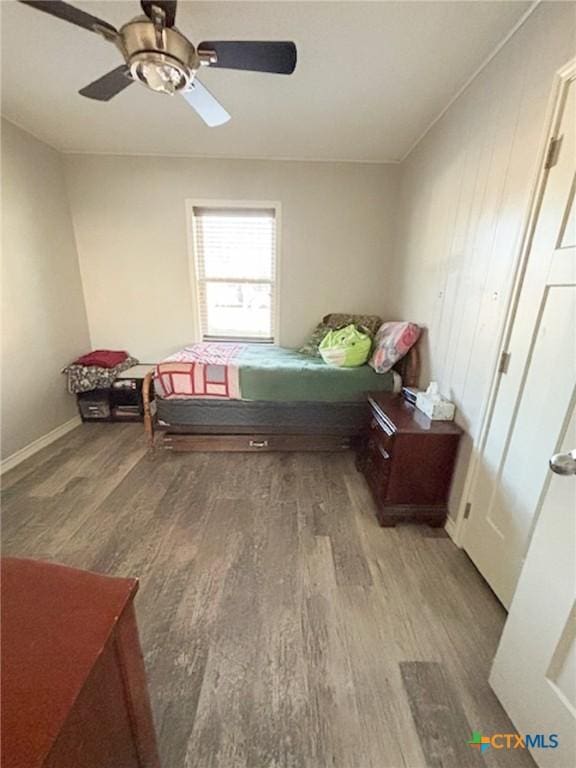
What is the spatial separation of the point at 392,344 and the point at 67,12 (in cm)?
228

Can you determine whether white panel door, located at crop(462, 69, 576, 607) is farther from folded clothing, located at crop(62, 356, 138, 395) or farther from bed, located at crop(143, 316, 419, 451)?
folded clothing, located at crop(62, 356, 138, 395)

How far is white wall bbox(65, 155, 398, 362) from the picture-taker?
3.09 m

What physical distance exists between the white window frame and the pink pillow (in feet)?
4.16

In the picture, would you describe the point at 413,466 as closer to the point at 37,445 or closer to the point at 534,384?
the point at 534,384

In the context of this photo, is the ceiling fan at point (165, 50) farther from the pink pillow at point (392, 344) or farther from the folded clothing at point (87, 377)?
the folded clothing at point (87, 377)

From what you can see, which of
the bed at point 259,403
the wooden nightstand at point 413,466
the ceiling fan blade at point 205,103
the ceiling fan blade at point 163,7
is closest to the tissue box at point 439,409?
the wooden nightstand at point 413,466

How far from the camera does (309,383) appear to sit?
255 centimetres

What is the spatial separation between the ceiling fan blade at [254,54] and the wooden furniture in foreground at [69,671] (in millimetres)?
1831

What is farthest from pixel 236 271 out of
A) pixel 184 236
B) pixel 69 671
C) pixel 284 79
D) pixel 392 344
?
pixel 69 671

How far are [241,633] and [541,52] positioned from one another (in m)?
2.64

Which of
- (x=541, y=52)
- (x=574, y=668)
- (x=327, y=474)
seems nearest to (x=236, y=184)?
(x=541, y=52)

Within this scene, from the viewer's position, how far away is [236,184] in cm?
312

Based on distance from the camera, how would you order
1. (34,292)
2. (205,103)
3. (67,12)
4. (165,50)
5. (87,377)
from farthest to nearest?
(87,377), (34,292), (205,103), (165,50), (67,12)

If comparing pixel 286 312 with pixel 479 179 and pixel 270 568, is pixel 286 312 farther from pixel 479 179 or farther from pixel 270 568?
pixel 270 568
